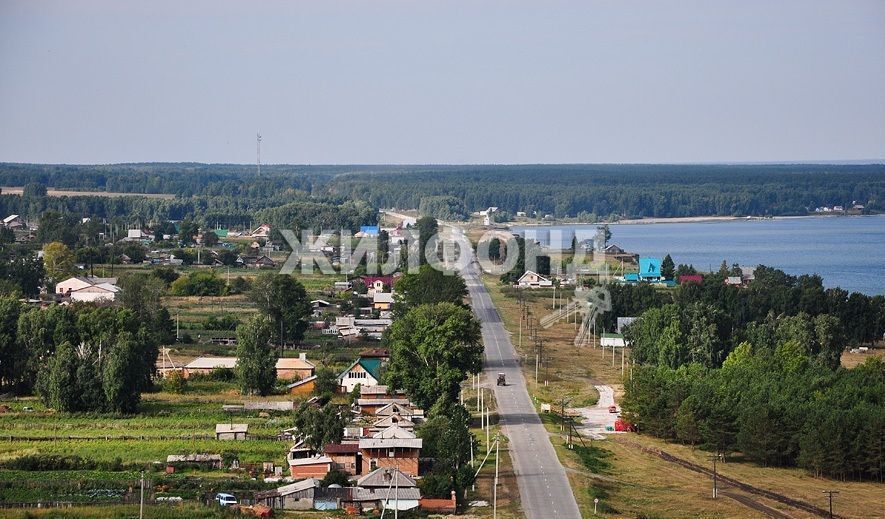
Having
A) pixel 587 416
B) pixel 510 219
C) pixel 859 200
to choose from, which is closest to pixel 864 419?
pixel 587 416

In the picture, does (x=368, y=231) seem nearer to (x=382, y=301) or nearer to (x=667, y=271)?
(x=667, y=271)

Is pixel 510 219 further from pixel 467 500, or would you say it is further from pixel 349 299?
pixel 467 500

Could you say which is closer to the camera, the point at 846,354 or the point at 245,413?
the point at 245,413

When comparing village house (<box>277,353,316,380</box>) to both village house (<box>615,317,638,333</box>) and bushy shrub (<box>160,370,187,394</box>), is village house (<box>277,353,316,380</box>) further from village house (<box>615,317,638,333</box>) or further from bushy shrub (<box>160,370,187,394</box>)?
village house (<box>615,317,638,333</box>)

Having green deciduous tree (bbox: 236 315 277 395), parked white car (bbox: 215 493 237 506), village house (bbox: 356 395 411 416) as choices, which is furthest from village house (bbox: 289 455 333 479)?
green deciduous tree (bbox: 236 315 277 395)

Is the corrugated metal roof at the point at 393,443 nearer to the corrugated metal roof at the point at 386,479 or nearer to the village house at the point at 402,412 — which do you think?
the corrugated metal roof at the point at 386,479
